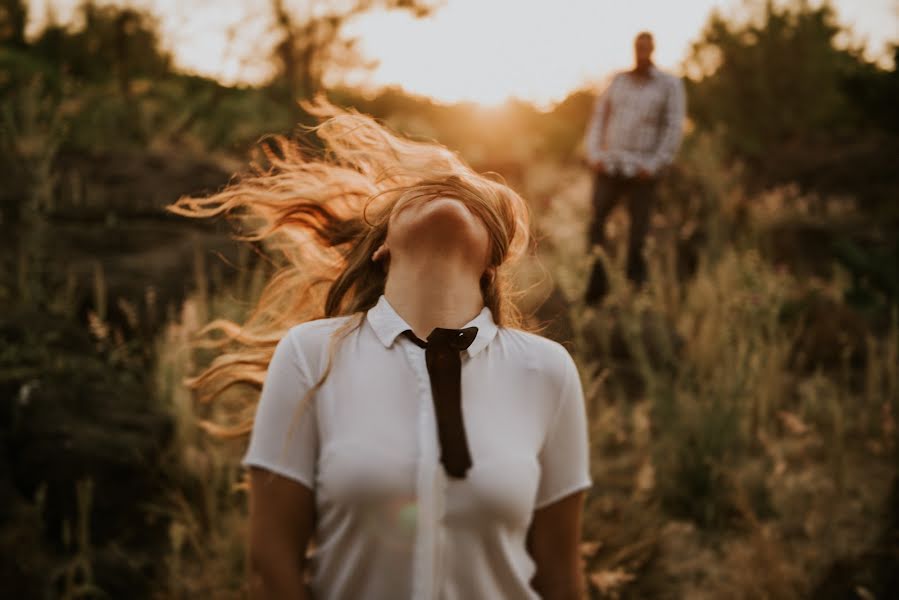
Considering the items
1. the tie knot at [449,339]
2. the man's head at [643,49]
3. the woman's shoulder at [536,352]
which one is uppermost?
the man's head at [643,49]

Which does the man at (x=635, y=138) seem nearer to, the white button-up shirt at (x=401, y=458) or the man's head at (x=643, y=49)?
the man's head at (x=643, y=49)

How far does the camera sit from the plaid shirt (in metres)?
6.39

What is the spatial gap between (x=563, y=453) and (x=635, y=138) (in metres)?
5.05

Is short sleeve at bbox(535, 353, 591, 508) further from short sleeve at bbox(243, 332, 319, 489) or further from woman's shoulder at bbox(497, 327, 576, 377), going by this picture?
short sleeve at bbox(243, 332, 319, 489)

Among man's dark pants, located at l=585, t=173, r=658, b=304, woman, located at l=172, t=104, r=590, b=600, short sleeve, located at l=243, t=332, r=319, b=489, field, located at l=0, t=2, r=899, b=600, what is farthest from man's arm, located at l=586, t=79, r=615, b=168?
short sleeve, located at l=243, t=332, r=319, b=489

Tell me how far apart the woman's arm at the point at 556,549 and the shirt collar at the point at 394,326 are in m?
0.37

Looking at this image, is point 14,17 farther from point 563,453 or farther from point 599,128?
point 563,453

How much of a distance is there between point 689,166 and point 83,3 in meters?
8.54

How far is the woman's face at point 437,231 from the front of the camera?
5.65 feet

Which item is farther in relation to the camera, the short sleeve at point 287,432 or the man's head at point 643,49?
the man's head at point 643,49

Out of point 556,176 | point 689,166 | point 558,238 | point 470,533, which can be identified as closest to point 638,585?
point 470,533

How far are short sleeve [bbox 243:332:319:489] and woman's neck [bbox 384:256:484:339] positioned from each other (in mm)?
242

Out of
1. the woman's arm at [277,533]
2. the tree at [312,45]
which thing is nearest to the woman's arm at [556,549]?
the woman's arm at [277,533]

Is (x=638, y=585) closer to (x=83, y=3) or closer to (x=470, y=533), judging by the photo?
(x=470, y=533)
